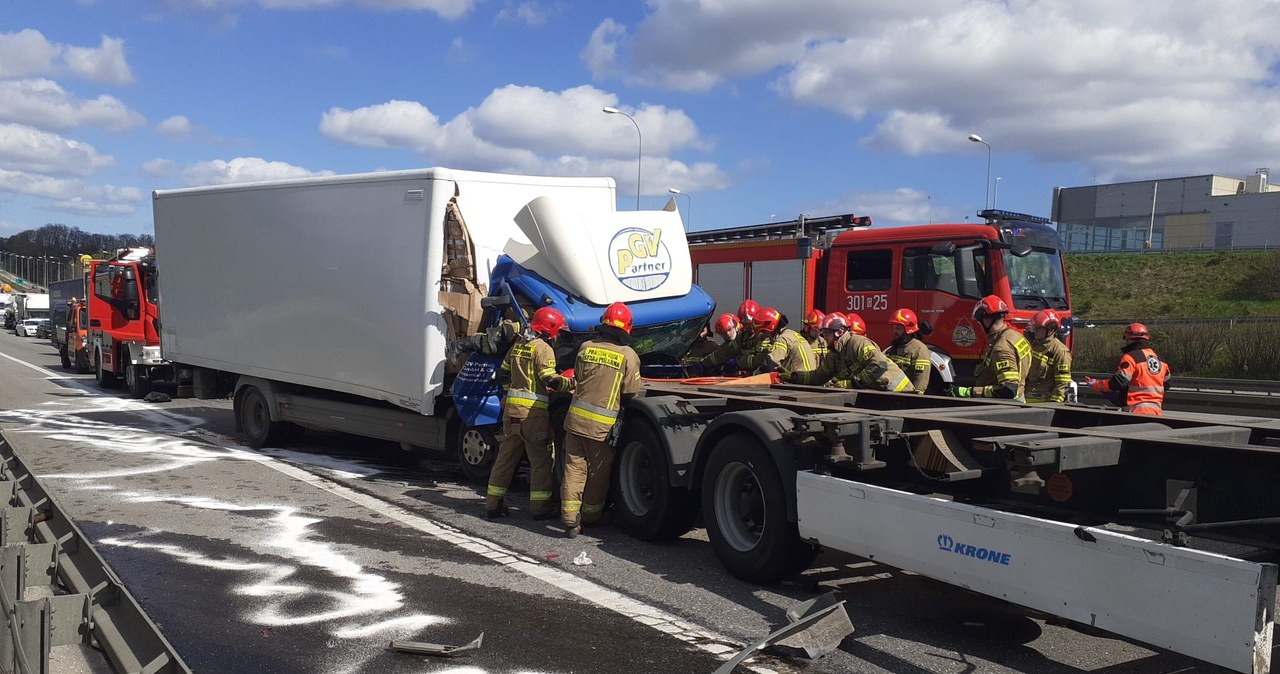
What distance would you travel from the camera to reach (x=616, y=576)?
6402 mm

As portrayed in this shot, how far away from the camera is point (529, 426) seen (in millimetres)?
8031

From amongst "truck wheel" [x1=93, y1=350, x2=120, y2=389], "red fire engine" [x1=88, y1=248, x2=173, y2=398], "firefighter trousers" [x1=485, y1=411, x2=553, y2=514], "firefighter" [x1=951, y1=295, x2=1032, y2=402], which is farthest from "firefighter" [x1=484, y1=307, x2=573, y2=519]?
"truck wheel" [x1=93, y1=350, x2=120, y2=389]

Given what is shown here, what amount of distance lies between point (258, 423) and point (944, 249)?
348 inches

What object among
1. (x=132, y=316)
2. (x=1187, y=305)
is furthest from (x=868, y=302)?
(x=1187, y=305)

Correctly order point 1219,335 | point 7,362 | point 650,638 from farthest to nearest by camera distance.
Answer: point 7,362 → point 1219,335 → point 650,638

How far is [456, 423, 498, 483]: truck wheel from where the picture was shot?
9.30 m

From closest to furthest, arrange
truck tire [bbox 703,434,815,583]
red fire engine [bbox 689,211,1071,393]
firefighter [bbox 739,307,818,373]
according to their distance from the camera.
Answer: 1. truck tire [bbox 703,434,815,583]
2. firefighter [bbox 739,307,818,373]
3. red fire engine [bbox 689,211,1071,393]

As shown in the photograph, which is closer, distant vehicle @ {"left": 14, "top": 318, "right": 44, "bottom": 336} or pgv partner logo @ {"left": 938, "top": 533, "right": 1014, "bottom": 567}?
pgv partner logo @ {"left": 938, "top": 533, "right": 1014, "bottom": 567}

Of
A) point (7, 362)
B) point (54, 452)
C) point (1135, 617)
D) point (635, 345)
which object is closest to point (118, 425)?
point (54, 452)

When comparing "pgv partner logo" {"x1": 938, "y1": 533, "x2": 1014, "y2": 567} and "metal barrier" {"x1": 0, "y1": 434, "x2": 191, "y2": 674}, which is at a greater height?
"pgv partner logo" {"x1": 938, "y1": 533, "x2": 1014, "y2": 567}

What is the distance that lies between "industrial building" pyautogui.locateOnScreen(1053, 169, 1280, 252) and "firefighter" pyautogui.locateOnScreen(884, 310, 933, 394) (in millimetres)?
61367

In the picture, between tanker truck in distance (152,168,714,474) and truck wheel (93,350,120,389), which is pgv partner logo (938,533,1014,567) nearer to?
tanker truck in distance (152,168,714,474)

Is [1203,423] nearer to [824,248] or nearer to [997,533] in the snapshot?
[997,533]

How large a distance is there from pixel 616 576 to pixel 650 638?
125 centimetres
